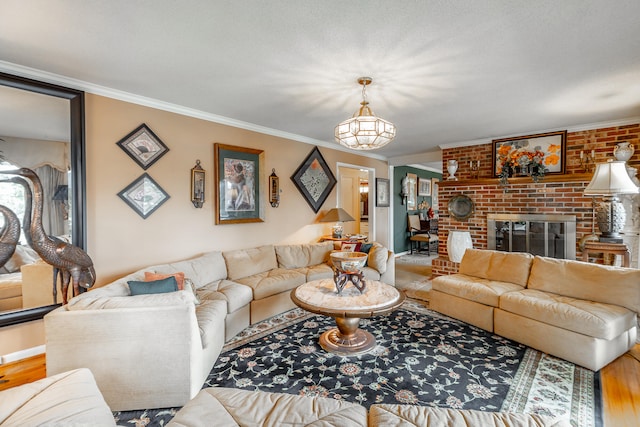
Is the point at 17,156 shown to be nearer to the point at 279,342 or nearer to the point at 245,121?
the point at 245,121

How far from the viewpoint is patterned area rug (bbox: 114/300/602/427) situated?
1.95m

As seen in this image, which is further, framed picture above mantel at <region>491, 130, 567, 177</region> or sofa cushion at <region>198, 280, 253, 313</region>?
framed picture above mantel at <region>491, 130, 567, 177</region>

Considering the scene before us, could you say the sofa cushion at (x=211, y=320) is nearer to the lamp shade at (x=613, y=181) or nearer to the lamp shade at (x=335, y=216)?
the lamp shade at (x=335, y=216)

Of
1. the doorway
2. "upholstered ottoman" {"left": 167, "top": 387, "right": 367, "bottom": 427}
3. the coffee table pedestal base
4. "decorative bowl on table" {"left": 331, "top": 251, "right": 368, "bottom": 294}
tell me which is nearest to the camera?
"upholstered ottoman" {"left": 167, "top": 387, "right": 367, "bottom": 427}

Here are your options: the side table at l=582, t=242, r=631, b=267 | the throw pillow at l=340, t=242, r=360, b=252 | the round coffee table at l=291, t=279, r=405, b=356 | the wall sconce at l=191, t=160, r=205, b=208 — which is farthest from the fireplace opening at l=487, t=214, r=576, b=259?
the wall sconce at l=191, t=160, r=205, b=208

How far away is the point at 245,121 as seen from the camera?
3.94 metres

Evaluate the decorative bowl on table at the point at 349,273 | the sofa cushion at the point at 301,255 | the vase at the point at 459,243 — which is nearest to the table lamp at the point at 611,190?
the vase at the point at 459,243

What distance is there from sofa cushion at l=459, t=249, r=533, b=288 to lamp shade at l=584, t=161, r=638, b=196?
970mm

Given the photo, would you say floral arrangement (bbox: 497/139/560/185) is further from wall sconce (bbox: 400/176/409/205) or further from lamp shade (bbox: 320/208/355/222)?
wall sconce (bbox: 400/176/409/205)

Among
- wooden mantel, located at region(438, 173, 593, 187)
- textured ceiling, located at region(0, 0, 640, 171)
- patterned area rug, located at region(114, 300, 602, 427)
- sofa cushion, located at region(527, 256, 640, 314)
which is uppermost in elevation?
textured ceiling, located at region(0, 0, 640, 171)

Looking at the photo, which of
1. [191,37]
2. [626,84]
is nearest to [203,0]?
[191,37]

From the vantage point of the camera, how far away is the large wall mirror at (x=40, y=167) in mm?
2379

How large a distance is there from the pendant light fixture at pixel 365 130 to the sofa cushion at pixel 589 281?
7.12 ft

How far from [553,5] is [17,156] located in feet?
13.1
